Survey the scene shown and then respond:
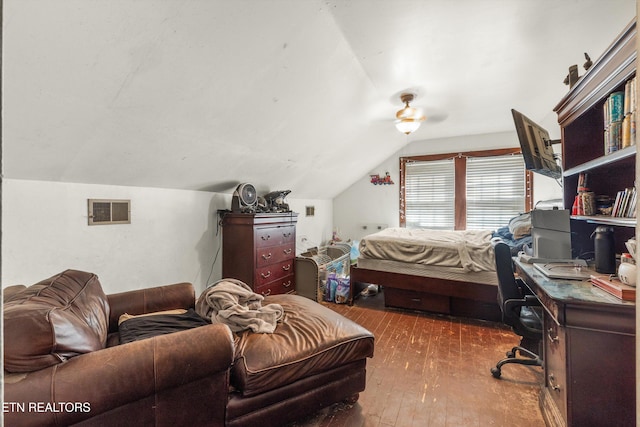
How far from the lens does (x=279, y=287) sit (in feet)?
11.3

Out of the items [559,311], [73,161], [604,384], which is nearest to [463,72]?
[559,311]

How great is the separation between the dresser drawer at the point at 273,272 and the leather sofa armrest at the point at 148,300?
1070 mm

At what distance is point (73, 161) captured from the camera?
75.2 inches

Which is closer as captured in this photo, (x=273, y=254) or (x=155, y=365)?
(x=155, y=365)

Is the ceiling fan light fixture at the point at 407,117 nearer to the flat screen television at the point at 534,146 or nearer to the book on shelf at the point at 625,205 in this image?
the flat screen television at the point at 534,146

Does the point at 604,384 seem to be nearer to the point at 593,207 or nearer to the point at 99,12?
the point at 593,207

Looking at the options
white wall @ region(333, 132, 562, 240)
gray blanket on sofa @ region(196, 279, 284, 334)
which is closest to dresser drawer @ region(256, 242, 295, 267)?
gray blanket on sofa @ region(196, 279, 284, 334)

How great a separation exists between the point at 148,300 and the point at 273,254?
1.57 m

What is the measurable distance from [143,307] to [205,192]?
1515 millimetres

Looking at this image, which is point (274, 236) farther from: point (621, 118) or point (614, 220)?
point (621, 118)

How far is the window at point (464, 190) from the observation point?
4.59 metres

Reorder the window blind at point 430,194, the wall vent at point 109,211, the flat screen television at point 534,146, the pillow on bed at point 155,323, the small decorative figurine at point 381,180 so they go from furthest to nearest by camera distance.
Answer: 1. the small decorative figurine at point 381,180
2. the window blind at point 430,194
3. the wall vent at point 109,211
4. the flat screen television at point 534,146
5. the pillow on bed at point 155,323

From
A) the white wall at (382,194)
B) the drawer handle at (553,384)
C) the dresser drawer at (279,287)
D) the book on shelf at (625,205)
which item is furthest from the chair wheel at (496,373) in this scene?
the white wall at (382,194)

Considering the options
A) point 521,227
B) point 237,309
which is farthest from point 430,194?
point 237,309
